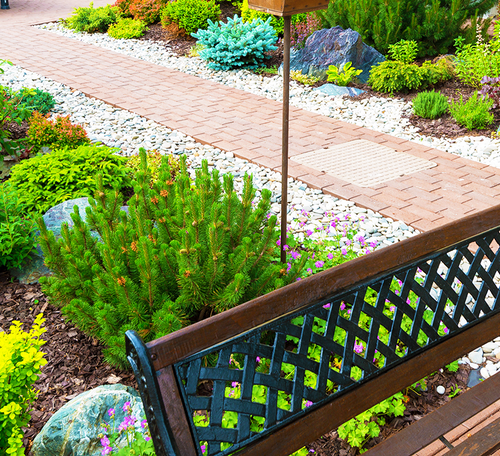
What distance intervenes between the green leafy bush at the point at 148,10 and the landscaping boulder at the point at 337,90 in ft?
19.4

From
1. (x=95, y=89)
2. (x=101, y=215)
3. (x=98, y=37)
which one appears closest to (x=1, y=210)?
(x=101, y=215)

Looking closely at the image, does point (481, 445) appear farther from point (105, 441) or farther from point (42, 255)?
point (42, 255)

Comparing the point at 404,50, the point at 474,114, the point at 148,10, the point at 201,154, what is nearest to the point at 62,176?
the point at 201,154

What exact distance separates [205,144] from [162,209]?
9.39 ft

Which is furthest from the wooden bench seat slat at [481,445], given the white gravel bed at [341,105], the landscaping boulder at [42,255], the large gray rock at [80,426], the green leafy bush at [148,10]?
the green leafy bush at [148,10]

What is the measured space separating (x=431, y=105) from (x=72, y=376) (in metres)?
5.18

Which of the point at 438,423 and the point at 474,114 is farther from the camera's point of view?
the point at 474,114

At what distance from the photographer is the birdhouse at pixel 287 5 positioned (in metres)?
2.25

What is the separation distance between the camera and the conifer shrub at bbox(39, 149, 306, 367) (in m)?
2.32

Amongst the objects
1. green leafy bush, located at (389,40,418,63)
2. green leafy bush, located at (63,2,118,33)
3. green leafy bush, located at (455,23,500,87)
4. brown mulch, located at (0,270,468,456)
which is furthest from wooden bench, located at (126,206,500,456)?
green leafy bush, located at (63,2,118,33)

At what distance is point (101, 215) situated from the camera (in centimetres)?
278

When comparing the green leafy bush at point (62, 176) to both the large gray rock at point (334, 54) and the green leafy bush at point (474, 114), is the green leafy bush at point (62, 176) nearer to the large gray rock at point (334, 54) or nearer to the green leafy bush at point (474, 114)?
the green leafy bush at point (474, 114)

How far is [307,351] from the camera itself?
1.61 m

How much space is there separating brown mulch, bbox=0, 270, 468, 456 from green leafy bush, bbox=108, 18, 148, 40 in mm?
9059
